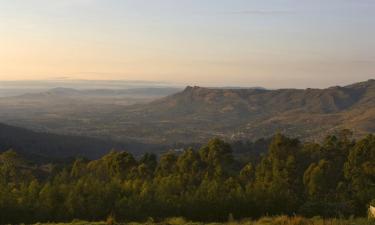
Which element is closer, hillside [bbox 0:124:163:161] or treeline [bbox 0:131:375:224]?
treeline [bbox 0:131:375:224]

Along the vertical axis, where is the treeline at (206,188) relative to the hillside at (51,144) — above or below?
above

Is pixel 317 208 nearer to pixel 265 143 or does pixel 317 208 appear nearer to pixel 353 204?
pixel 353 204

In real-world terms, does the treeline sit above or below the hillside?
above

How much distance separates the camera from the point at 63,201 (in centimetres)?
3272

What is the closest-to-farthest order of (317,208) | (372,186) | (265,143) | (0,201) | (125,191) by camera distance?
(0,201) → (317,208) → (125,191) → (372,186) → (265,143)

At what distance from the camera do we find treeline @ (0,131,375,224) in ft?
105

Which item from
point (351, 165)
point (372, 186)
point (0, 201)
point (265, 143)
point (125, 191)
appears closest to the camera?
point (0, 201)

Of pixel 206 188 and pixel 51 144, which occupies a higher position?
pixel 206 188

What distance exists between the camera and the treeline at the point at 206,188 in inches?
1258

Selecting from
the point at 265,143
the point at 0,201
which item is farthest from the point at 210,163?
the point at 265,143

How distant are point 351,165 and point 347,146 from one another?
26.0 ft

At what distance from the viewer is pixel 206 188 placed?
36812mm

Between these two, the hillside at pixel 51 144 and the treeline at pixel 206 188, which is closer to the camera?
the treeline at pixel 206 188

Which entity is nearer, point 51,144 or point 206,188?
point 206,188
